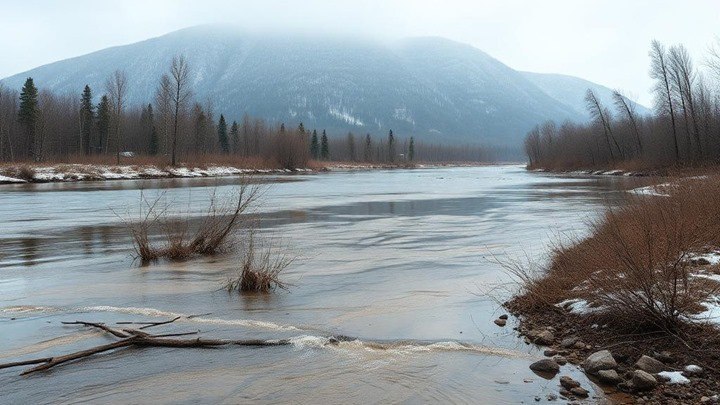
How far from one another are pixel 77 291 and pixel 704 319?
10.6 meters

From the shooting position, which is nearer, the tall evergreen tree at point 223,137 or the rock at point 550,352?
the rock at point 550,352

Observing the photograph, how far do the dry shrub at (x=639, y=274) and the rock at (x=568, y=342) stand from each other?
655mm

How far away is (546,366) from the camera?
6.05m

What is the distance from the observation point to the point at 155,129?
112375mm

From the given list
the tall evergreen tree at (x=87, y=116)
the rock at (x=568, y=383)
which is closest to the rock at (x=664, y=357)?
the rock at (x=568, y=383)

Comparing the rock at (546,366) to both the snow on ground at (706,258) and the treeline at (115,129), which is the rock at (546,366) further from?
the treeline at (115,129)

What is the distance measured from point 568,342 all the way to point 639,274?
129 centimetres

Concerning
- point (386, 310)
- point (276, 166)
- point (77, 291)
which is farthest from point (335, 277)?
point (276, 166)

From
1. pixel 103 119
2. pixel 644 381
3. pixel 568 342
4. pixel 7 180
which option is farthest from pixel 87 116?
pixel 644 381

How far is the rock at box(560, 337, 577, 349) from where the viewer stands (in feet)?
22.0

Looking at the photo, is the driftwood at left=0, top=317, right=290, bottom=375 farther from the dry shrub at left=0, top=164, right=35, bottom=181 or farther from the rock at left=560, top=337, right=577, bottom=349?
the dry shrub at left=0, top=164, right=35, bottom=181

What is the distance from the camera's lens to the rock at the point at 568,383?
→ 5.51m

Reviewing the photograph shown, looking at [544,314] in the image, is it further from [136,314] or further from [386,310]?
[136,314]

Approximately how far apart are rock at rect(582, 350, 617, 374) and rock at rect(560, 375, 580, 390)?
35 cm
